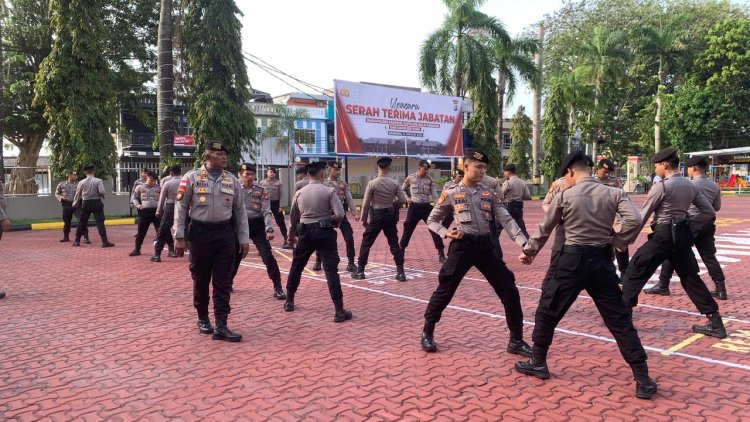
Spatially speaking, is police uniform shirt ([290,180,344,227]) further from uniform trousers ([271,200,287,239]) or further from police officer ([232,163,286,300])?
uniform trousers ([271,200,287,239])

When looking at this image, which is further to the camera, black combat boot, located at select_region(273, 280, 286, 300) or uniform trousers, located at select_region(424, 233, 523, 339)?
black combat boot, located at select_region(273, 280, 286, 300)

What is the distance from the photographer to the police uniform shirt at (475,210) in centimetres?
480

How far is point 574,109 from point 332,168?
120 feet

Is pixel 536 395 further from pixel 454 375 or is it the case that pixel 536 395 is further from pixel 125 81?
pixel 125 81

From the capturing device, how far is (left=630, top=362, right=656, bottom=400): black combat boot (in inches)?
156

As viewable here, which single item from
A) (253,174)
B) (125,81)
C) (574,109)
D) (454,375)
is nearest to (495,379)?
(454,375)

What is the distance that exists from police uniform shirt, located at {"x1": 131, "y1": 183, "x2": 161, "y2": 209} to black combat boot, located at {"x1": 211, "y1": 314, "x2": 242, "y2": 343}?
640cm

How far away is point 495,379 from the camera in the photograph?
436cm

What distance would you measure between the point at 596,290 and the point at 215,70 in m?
21.9

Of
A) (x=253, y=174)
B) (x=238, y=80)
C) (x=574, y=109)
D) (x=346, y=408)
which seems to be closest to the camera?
(x=346, y=408)

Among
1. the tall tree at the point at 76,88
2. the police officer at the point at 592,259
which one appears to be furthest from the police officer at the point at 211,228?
the tall tree at the point at 76,88

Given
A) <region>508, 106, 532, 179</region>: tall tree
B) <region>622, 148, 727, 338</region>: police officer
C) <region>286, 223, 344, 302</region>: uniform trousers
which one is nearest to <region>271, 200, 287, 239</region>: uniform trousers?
<region>286, 223, 344, 302</region>: uniform trousers

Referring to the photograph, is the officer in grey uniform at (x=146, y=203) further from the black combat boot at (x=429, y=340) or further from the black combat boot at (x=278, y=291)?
the black combat boot at (x=429, y=340)

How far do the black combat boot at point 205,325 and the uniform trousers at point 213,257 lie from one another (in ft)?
0.91
